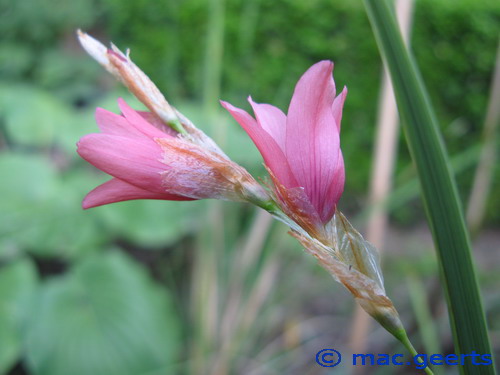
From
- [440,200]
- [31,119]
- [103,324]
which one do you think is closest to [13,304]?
[103,324]

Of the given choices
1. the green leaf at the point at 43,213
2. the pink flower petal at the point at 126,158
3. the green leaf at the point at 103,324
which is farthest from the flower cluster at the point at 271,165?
the green leaf at the point at 43,213

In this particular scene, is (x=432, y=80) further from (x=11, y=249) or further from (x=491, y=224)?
(x=11, y=249)

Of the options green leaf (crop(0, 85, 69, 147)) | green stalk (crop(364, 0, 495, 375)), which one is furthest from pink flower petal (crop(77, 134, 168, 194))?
green leaf (crop(0, 85, 69, 147))

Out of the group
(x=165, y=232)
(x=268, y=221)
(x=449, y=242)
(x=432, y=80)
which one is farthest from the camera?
(x=432, y=80)

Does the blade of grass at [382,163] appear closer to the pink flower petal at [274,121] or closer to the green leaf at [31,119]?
the pink flower petal at [274,121]

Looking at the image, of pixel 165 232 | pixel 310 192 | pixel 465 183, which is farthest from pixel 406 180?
pixel 465 183
